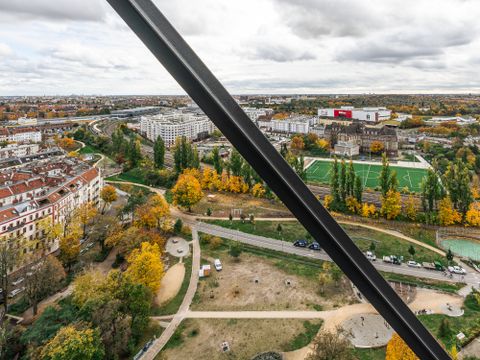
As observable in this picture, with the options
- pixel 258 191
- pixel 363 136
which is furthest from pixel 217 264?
pixel 363 136

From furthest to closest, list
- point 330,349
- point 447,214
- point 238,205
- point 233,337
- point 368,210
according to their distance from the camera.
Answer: point 238,205 → point 368,210 → point 447,214 → point 233,337 → point 330,349

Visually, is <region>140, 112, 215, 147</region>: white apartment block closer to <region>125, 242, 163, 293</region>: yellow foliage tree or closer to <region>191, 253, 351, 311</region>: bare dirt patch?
<region>191, 253, 351, 311</region>: bare dirt patch

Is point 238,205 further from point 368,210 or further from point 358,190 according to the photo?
point 368,210

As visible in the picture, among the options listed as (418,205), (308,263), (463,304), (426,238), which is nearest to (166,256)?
(308,263)

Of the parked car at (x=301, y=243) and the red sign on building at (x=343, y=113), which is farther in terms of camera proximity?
the red sign on building at (x=343, y=113)

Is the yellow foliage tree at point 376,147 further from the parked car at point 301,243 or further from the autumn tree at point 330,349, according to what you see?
the autumn tree at point 330,349

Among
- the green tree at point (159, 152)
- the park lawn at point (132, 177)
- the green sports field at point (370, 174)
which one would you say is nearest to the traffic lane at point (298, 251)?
the park lawn at point (132, 177)

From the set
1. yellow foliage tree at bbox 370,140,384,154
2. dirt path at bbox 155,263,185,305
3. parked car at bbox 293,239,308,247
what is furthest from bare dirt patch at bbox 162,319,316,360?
yellow foliage tree at bbox 370,140,384,154
